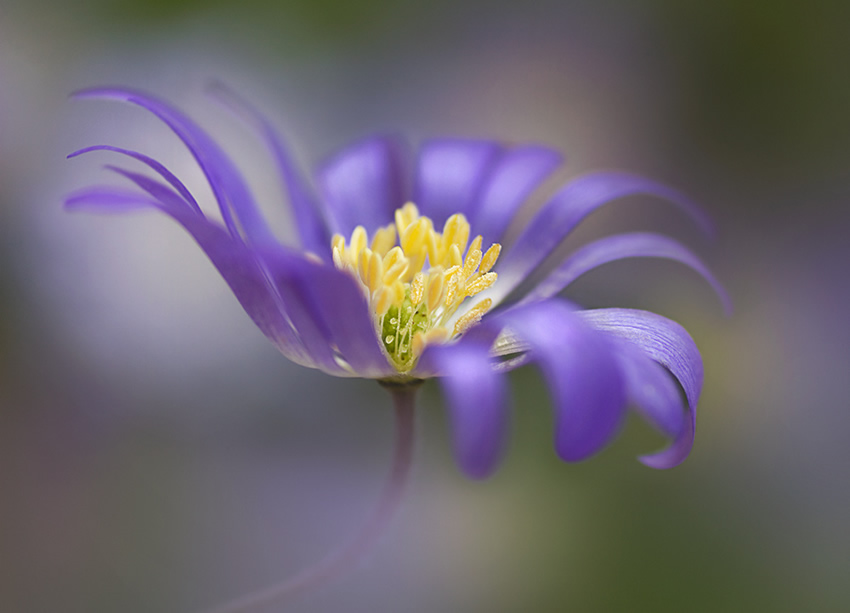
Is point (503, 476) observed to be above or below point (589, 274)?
below

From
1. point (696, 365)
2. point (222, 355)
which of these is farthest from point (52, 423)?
point (696, 365)

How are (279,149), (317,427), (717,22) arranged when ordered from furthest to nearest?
(717,22) < (317,427) < (279,149)

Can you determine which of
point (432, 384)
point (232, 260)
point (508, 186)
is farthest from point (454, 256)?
point (432, 384)

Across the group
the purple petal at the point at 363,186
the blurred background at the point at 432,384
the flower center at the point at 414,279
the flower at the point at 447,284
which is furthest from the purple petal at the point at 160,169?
the blurred background at the point at 432,384

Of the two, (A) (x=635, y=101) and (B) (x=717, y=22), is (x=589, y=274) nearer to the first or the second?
(A) (x=635, y=101)

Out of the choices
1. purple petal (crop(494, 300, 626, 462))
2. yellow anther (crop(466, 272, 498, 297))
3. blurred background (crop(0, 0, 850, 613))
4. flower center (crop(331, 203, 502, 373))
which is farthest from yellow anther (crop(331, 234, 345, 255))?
blurred background (crop(0, 0, 850, 613))

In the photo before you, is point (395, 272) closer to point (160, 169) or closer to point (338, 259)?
point (338, 259)
